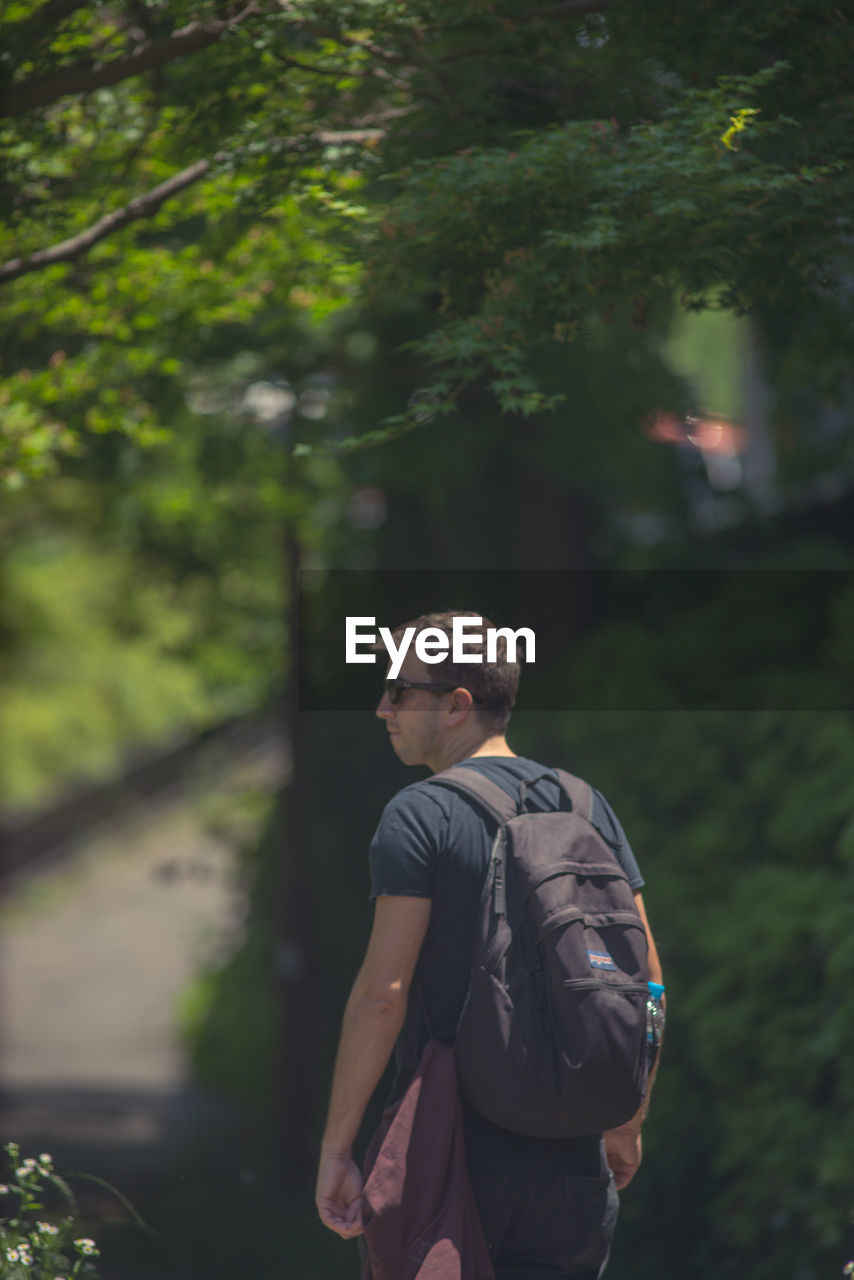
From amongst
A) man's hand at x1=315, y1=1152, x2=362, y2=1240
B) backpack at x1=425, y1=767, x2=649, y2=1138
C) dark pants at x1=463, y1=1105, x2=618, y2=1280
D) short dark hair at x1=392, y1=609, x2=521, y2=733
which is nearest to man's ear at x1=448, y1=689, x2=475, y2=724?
short dark hair at x1=392, y1=609, x2=521, y2=733

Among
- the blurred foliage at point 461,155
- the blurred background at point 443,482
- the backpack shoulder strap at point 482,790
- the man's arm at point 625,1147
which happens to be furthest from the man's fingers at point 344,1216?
the blurred foliage at point 461,155

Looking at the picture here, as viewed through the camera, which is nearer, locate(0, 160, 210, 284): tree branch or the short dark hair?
the short dark hair

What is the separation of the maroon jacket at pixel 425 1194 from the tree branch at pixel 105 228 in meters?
3.64

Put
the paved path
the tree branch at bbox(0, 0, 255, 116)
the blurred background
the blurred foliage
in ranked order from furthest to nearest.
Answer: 1. the paved path
2. the tree branch at bbox(0, 0, 255, 116)
3. the blurred background
4. the blurred foliage

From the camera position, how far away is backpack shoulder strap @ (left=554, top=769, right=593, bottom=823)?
3.34m

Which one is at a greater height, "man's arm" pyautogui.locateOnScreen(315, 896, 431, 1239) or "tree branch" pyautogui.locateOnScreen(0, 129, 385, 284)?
"tree branch" pyautogui.locateOnScreen(0, 129, 385, 284)

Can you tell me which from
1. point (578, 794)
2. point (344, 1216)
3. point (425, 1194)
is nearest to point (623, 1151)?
point (425, 1194)

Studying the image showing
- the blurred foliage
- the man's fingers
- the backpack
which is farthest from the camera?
the blurred foliage

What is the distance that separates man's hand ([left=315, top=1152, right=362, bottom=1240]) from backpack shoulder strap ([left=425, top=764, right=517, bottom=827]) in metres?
0.79

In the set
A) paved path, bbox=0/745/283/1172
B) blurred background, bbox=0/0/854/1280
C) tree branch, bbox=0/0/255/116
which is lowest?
paved path, bbox=0/745/283/1172

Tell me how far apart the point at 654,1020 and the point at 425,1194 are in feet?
2.00

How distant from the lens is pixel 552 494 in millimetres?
11422

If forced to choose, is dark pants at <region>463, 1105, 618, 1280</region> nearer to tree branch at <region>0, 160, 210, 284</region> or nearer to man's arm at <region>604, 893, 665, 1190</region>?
man's arm at <region>604, 893, 665, 1190</region>

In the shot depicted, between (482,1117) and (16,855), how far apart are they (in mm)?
24953
